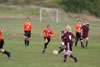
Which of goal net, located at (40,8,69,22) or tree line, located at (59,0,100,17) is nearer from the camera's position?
goal net, located at (40,8,69,22)

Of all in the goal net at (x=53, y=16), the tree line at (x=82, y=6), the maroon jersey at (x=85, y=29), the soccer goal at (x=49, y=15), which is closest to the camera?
the maroon jersey at (x=85, y=29)

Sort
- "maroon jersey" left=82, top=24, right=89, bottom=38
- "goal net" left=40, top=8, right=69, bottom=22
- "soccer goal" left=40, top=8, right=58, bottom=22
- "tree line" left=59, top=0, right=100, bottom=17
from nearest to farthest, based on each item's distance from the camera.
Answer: "maroon jersey" left=82, top=24, right=89, bottom=38, "goal net" left=40, top=8, right=69, bottom=22, "soccer goal" left=40, top=8, right=58, bottom=22, "tree line" left=59, top=0, right=100, bottom=17

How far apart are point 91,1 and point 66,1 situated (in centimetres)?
611

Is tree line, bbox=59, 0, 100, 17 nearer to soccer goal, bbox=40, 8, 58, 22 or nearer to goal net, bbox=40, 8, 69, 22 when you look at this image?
goal net, bbox=40, 8, 69, 22

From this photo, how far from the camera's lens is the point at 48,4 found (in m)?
85.7

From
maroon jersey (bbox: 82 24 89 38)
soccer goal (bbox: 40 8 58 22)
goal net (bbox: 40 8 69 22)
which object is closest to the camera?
maroon jersey (bbox: 82 24 89 38)

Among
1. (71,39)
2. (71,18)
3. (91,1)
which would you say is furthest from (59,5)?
(71,39)

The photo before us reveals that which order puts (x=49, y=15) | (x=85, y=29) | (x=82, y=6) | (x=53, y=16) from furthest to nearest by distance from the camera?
(x=82, y=6)
(x=49, y=15)
(x=53, y=16)
(x=85, y=29)

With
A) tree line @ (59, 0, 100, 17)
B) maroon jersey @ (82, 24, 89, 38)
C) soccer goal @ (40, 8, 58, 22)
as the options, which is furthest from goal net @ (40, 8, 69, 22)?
maroon jersey @ (82, 24, 89, 38)

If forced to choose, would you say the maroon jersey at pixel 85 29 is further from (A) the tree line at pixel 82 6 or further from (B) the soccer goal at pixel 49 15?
(A) the tree line at pixel 82 6

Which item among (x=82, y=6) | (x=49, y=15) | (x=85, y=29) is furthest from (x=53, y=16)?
(x=85, y=29)

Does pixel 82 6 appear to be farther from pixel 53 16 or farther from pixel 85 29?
pixel 85 29

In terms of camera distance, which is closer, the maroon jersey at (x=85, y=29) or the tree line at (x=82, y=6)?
the maroon jersey at (x=85, y=29)

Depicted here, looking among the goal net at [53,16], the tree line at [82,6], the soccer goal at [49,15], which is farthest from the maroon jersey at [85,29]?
the tree line at [82,6]
